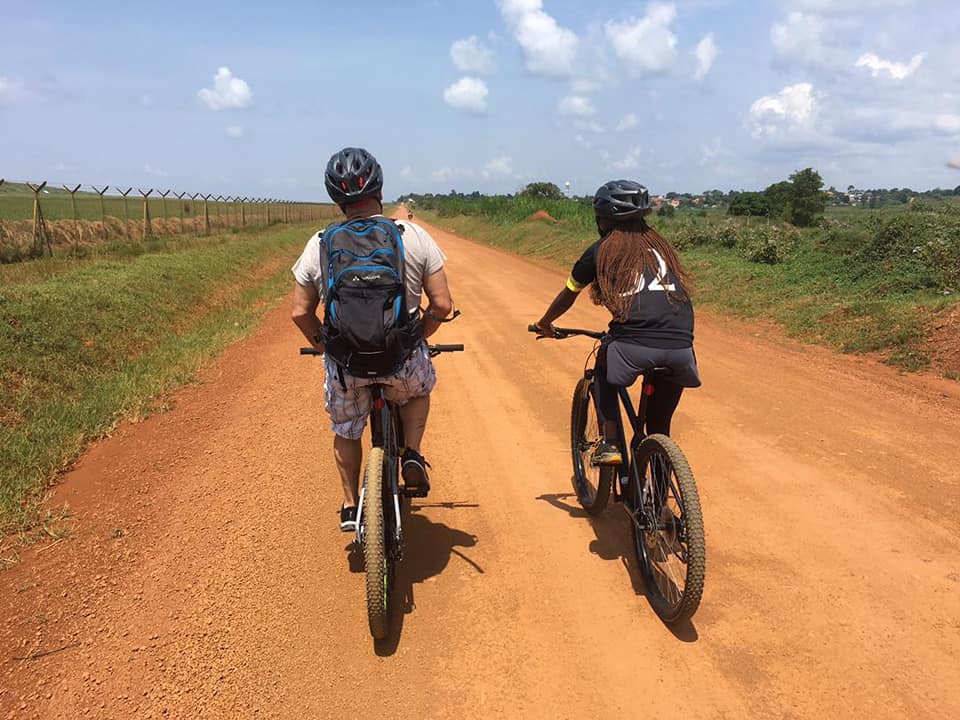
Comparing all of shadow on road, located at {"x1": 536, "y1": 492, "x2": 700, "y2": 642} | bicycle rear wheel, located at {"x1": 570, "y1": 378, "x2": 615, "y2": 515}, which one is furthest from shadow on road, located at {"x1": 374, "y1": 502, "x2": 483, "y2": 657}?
bicycle rear wheel, located at {"x1": 570, "y1": 378, "x2": 615, "y2": 515}

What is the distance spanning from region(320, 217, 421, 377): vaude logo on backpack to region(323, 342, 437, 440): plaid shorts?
0.20 metres

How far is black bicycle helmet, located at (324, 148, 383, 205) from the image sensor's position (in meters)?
2.83

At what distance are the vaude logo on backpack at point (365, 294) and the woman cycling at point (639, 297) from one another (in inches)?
39.1

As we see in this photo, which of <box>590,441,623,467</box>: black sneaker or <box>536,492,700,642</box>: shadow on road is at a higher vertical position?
<box>590,441,623,467</box>: black sneaker

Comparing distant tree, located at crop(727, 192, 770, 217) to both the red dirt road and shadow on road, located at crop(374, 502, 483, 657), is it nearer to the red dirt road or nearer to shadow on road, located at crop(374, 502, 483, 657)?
the red dirt road

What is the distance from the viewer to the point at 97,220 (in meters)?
19.5

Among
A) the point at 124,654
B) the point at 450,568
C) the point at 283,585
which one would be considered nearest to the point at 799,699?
the point at 450,568

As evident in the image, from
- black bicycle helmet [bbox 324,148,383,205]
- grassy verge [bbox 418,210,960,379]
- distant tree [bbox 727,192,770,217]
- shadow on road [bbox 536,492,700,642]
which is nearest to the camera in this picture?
black bicycle helmet [bbox 324,148,383,205]

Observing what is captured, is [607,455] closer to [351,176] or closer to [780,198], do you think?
[351,176]

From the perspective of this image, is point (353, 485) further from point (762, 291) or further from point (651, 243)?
point (762, 291)

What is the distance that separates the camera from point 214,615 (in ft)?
10.0

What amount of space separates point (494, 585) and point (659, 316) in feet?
5.18

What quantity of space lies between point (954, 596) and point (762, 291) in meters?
9.79

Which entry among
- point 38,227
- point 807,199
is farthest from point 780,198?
point 38,227
